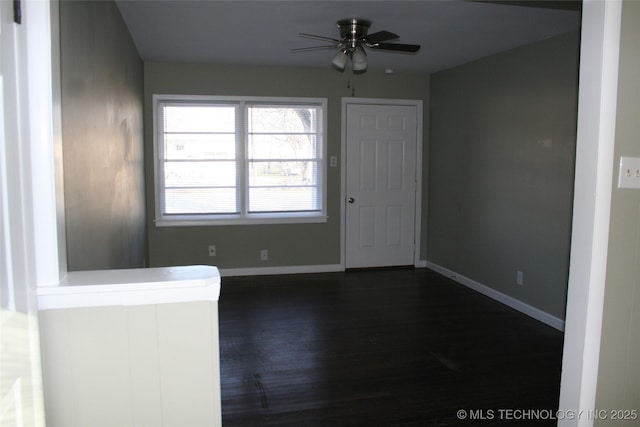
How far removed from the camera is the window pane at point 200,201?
5520 millimetres

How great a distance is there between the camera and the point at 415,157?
6.08 m

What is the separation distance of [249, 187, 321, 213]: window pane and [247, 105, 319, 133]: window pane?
2.30 ft

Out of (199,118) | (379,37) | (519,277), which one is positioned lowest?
(519,277)

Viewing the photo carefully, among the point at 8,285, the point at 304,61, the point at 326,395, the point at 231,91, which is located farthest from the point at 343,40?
the point at 8,285

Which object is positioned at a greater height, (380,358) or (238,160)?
(238,160)

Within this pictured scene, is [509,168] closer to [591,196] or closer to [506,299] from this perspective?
[506,299]

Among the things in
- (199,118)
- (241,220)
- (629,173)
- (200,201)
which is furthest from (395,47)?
(200,201)

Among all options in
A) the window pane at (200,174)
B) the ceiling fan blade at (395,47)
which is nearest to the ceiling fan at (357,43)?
the ceiling fan blade at (395,47)

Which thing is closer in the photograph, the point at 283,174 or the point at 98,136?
the point at 98,136

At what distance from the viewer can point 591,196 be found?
180cm

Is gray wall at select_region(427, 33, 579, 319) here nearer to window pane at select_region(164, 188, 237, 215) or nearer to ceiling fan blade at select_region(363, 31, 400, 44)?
ceiling fan blade at select_region(363, 31, 400, 44)

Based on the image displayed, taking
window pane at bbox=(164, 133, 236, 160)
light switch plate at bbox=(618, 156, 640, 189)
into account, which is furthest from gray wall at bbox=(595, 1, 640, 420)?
window pane at bbox=(164, 133, 236, 160)

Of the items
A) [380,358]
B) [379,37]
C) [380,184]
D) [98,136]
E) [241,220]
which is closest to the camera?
[98,136]

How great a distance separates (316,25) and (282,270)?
2982 millimetres
